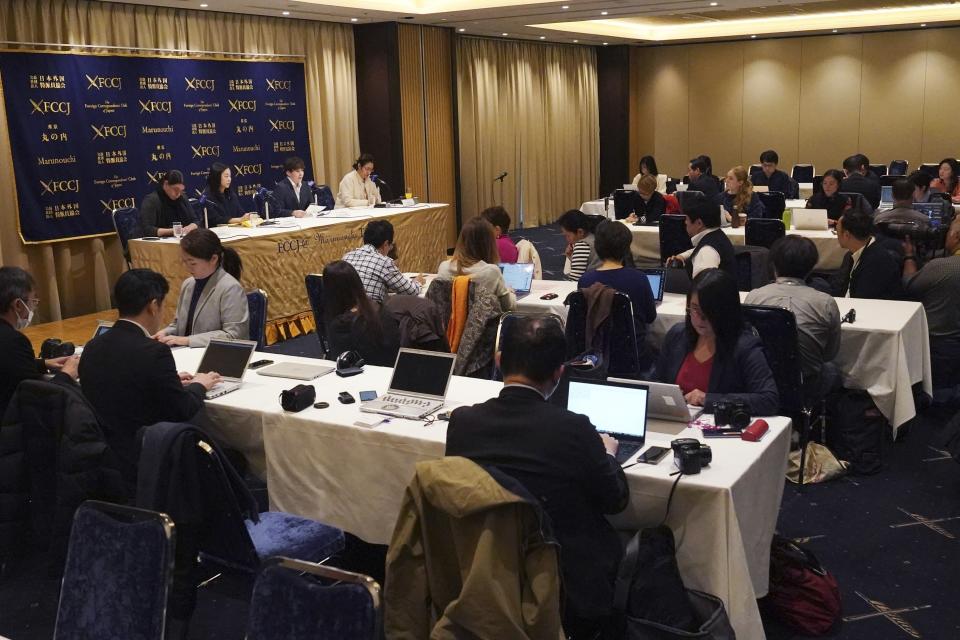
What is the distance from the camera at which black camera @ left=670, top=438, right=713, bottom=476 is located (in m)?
2.88

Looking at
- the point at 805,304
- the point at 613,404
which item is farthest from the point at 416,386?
the point at 805,304

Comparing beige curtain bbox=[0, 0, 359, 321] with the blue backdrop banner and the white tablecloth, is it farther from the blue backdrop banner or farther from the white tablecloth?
the white tablecloth

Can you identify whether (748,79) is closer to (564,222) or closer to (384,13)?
(384,13)

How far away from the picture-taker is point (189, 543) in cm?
294

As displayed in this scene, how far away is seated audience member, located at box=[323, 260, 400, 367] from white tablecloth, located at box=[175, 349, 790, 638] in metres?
0.45

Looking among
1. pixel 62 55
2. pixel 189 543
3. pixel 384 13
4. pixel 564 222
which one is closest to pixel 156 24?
pixel 62 55

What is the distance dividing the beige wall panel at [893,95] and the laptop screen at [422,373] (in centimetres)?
1336

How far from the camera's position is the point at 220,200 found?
8383 mm

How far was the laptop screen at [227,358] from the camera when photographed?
4.09m

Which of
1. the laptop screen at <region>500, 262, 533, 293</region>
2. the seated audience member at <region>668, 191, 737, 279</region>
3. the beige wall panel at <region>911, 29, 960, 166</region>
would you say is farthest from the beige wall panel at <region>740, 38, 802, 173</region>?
the laptop screen at <region>500, 262, 533, 293</region>

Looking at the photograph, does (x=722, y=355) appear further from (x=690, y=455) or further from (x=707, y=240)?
(x=707, y=240)

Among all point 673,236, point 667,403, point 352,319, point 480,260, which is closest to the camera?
point 667,403

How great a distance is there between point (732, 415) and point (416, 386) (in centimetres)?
121

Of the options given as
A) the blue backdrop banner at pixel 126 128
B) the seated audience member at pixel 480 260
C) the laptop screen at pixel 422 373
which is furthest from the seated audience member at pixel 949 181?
the laptop screen at pixel 422 373
